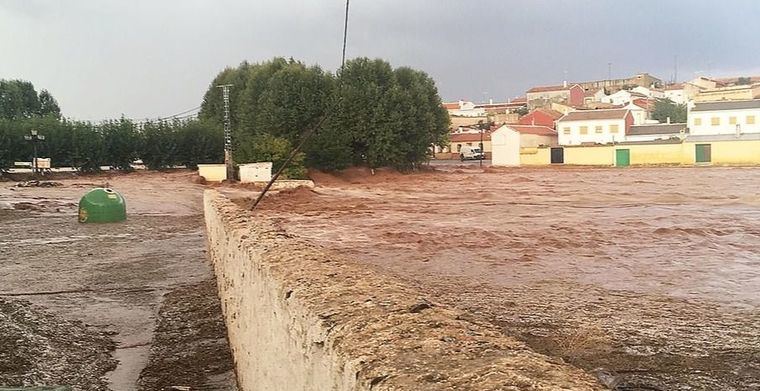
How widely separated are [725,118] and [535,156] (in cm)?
1890

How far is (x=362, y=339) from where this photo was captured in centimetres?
252

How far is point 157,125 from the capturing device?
61.4 metres

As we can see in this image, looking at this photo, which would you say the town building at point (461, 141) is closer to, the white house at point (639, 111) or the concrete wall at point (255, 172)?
the white house at point (639, 111)

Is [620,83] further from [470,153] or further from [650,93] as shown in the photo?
[470,153]

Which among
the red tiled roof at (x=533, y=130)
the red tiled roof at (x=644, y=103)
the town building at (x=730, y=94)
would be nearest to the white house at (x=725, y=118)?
the red tiled roof at (x=533, y=130)

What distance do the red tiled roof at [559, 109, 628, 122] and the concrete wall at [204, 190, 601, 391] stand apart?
7472 centimetres

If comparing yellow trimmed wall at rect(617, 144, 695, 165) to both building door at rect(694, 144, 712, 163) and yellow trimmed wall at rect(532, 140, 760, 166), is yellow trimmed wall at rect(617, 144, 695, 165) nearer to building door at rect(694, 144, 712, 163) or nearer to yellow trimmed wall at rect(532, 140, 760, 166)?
yellow trimmed wall at rect(532, 140, 760, 166)

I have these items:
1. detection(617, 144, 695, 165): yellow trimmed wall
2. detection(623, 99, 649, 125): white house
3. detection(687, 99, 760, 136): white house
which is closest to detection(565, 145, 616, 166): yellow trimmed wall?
detection(617, 144, 695, 165): yellow trimmed wall

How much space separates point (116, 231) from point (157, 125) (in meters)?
42.2

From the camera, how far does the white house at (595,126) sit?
246ft

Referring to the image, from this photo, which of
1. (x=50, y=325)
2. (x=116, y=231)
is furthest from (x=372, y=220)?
(x=50, y=325)

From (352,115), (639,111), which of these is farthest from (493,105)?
(352,115)

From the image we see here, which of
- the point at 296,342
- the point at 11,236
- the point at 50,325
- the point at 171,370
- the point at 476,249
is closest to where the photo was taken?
the point at 296,342

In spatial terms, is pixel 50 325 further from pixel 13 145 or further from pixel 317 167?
pixel 13 145
